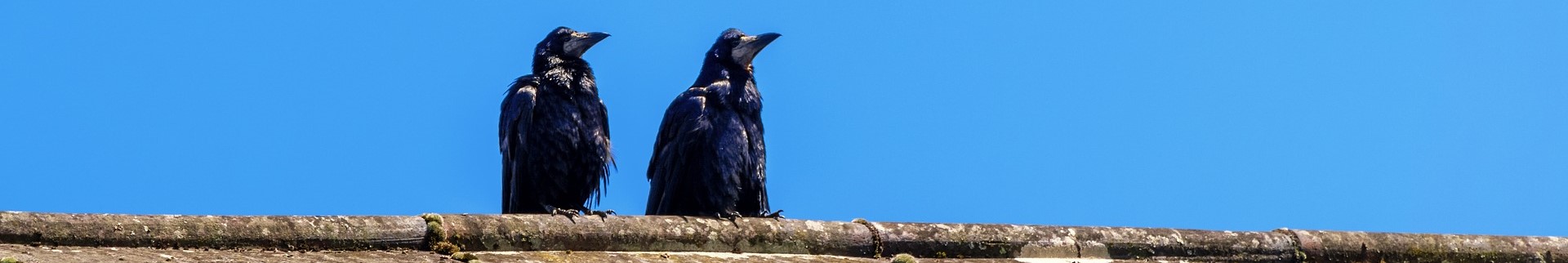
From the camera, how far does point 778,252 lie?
6105 millimetres

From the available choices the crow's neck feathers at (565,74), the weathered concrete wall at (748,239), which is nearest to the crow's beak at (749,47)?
the crow's neck feathers at (565,74)

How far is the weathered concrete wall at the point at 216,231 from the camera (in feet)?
16.0

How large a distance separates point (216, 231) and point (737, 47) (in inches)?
165

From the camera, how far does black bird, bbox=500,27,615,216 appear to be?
864 cm

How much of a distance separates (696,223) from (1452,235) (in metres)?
2.96

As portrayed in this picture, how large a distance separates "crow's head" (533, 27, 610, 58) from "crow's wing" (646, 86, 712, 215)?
0.65m

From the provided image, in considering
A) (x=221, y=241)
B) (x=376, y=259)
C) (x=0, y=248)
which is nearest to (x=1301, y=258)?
(x=376, y=259)

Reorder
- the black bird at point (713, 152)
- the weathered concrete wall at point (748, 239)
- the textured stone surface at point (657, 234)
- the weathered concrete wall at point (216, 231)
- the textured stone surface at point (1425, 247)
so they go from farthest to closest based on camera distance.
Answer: the black bird at point (713, 152), the textured stone surface at point (1425, 247), the textured stone surface at point (657, 234), the weathered concrete wall at point (748, 239), the weathered concrete wall at point (216, 231)

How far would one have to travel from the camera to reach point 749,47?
29.7ft

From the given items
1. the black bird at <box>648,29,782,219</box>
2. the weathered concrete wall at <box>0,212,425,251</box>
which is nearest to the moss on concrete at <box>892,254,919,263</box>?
the weathered concrete wall at <box>0,212,425,251</box>

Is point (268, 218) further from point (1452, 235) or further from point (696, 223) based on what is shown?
point (1452, 235)

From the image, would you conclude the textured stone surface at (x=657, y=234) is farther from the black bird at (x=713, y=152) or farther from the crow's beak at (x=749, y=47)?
the crow's beak at (x=749, y=47)

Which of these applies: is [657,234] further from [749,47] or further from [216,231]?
[749,47]

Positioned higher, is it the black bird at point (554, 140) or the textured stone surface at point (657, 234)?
the black bird at point (554, 140)
